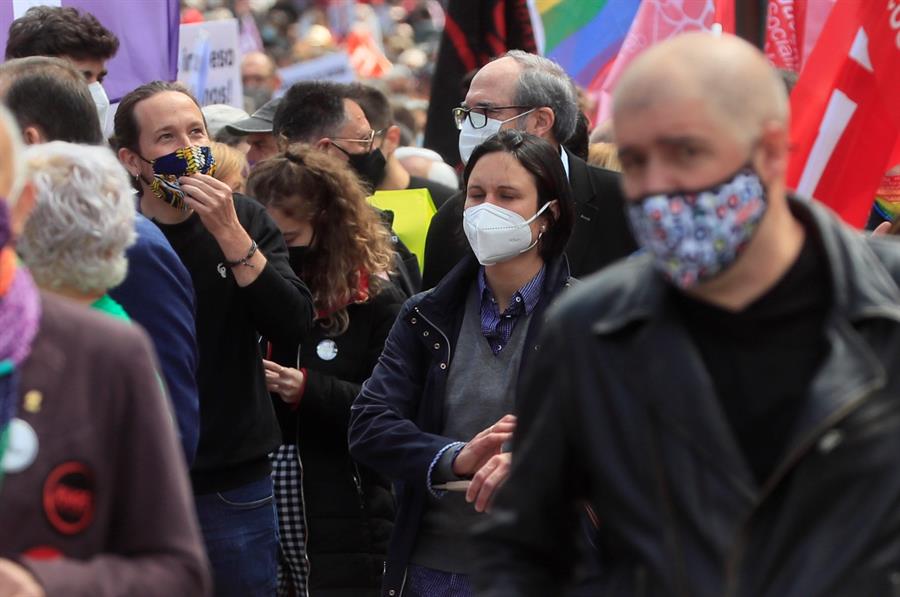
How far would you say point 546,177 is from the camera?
5062 mm

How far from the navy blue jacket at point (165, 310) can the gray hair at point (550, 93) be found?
7.93 ft

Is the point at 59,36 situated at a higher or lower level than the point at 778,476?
lower

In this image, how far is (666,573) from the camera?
259 cm

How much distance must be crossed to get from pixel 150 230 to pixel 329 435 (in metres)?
1.85

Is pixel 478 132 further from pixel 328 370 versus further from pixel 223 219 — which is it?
pixel 223 219

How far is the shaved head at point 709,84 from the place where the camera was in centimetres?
262

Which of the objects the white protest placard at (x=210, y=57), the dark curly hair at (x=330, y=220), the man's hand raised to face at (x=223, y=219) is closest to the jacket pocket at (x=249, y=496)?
the man's hand raised to face at (x=223, y=219)

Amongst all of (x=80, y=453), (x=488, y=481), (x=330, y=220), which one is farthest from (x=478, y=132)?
(x=80, y=453)

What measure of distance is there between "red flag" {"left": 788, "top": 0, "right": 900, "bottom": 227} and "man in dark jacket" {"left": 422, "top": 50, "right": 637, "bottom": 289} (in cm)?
73

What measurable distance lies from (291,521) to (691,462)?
11.6 ft

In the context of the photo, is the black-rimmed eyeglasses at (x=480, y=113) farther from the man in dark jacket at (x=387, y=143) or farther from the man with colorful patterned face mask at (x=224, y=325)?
the man in dark jacket at (x=387, y=143)

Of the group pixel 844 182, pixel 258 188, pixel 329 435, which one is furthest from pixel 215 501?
pixel 844 182

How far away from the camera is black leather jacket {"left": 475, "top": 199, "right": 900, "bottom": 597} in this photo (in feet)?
8.39

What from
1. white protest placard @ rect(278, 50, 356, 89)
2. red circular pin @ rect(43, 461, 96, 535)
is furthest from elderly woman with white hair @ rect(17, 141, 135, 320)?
white protest placard @ rect(278, 50, 356, 89)
